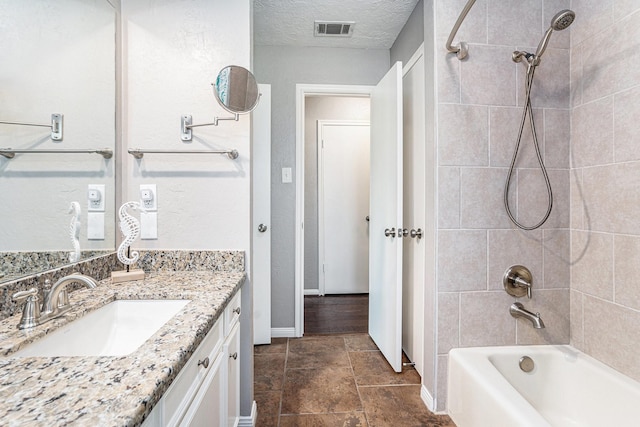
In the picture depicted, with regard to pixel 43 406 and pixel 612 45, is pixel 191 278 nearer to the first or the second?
pixel 43 406

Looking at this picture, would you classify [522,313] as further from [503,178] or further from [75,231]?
[75,231]

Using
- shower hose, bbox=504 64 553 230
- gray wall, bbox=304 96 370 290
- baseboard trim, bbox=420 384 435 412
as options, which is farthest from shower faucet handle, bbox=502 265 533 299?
gray wall, bbox=304 96 370 290

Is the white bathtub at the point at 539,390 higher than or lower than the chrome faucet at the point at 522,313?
lower

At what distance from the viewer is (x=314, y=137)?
3.63m

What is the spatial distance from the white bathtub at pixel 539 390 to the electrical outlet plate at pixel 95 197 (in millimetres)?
1769

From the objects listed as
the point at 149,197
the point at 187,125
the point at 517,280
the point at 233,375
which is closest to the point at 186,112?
the point at 187,125

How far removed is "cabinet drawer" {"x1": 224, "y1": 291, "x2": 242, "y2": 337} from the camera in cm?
114

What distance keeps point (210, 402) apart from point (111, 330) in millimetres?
422

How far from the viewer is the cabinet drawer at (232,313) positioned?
1142 mm

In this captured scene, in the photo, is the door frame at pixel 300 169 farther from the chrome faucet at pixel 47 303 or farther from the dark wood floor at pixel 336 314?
the chrome faucet at pixel 47 303

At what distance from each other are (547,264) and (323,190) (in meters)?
2.43

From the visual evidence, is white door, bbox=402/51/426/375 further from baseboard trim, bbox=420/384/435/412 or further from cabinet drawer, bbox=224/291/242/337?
cabinet drawer, bbox=224/291/242/337

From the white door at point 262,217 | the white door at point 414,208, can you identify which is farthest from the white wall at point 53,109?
the white door at point 414,208

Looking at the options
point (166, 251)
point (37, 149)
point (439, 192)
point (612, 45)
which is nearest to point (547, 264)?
point (439, 192)
